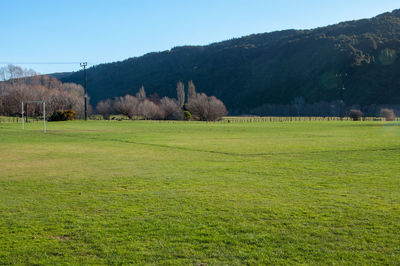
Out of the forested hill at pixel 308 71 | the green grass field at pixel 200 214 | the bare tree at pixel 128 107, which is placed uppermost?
the forested hill at pixel 308 71

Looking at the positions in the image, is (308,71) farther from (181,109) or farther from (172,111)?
(172,111)

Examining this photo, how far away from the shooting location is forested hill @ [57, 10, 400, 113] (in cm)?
13225

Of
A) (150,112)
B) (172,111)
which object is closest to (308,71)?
(172,111)

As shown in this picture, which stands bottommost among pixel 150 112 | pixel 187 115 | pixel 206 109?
pixel 187 115

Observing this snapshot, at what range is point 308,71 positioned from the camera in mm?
154250

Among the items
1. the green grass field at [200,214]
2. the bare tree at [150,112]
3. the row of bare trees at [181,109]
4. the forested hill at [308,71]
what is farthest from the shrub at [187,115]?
the green grass field at [200,214]

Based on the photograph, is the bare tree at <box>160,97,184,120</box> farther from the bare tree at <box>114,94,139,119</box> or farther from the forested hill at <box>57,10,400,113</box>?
the forested hill at <box>57,10,400,113</box>

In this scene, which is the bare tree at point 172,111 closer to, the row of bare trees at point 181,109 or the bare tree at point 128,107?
the row of bare trees at point 181,109

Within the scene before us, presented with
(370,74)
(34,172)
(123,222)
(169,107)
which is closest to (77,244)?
(123,222)

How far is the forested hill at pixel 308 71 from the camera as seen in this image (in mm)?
132250

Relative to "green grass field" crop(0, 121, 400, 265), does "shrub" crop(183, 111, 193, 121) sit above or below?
above

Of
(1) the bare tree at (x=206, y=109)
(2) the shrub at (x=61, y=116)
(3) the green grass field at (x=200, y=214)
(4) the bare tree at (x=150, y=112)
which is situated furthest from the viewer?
(4) the bare tree at (x=150, y=112)

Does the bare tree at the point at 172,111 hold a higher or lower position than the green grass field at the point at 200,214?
higher

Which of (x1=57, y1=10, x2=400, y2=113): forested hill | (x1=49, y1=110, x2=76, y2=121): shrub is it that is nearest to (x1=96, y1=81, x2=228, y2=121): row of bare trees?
(x1=49, y1=110, x2=76, y2=121): shrub
